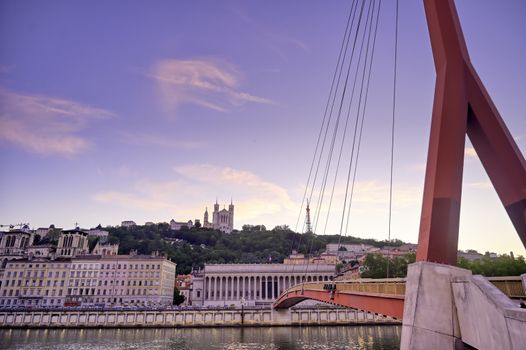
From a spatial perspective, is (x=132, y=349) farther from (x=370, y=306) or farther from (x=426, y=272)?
(x=426, y=272)

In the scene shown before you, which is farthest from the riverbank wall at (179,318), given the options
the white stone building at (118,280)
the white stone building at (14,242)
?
the white stone building at (14,242)

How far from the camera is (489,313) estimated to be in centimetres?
789

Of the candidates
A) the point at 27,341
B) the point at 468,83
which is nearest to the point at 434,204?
the point at 468,83

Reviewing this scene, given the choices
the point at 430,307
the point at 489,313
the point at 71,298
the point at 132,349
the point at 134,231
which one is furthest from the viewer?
the point at 134,231

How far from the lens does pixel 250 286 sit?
334 ft

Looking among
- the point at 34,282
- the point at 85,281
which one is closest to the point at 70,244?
the point at 34,282

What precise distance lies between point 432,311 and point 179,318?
59845mm

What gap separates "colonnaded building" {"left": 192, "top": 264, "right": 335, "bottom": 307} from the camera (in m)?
99.9

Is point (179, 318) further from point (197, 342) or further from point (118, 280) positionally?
point (118, 280)

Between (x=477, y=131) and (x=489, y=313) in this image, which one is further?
(x=477, y=131)

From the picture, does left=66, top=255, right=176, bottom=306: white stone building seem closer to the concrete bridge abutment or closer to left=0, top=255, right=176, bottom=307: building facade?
left=0, top=255, right=176, bottom=307: building facade

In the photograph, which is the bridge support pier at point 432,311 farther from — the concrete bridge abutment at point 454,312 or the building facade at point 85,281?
the building facade at point 85,281

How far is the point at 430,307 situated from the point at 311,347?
1231 inches

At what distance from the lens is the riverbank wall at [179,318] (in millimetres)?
60428
